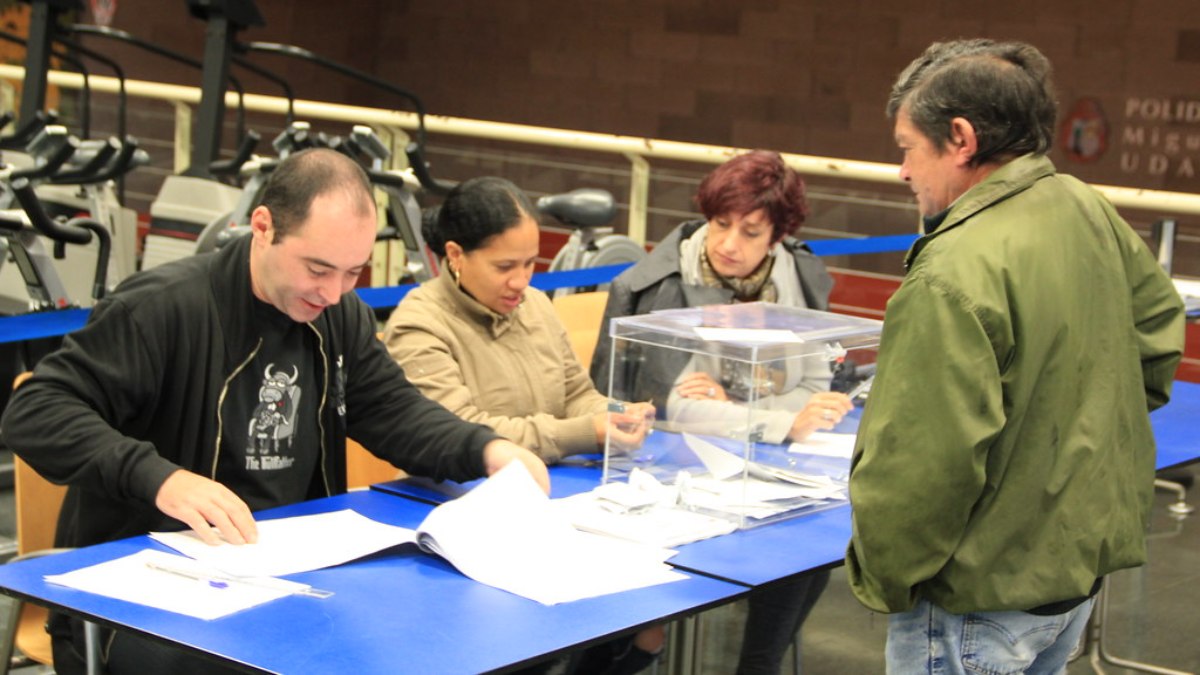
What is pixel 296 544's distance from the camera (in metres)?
2.24

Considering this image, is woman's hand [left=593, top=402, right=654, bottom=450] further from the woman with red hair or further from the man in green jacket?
the man in green jacket

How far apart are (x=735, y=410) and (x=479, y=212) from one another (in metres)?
0.75

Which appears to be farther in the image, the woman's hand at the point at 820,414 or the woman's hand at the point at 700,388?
the woman's hand at the point at 820,414

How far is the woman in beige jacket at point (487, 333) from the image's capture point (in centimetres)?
290

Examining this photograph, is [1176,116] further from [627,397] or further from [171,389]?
[171,389]

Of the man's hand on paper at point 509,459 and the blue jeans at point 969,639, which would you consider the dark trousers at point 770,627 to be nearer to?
the man's hand on paper at point 509,459

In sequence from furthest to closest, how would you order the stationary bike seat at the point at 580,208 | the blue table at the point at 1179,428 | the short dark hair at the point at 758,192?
the stationary bike seat at the point at 580,208 < the short dark hair at the point at 758,192 < the blue table at the point at 1179,428

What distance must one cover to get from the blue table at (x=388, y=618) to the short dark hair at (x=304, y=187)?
0.53 meters

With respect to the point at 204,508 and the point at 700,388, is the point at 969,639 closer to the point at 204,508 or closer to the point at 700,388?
the point at 700,388

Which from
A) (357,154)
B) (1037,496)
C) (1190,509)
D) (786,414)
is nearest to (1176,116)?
(1190,509)

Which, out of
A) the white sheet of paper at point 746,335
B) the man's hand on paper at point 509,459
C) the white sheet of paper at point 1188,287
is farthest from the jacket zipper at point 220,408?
the white sheet of paper at point 1188,287

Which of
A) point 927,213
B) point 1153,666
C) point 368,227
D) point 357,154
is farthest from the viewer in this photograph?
point 357,154

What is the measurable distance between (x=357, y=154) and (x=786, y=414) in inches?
143

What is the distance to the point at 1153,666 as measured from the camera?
374 cm
